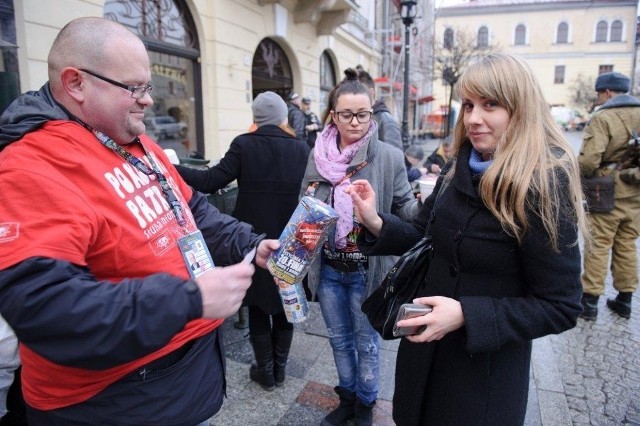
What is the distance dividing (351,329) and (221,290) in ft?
5.01

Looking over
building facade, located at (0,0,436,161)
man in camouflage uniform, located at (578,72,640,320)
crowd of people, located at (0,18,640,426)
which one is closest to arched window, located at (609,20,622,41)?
building facade, located at (0,0,436,161)

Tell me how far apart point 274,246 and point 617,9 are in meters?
57.6

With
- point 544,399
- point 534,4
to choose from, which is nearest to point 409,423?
point 544,399

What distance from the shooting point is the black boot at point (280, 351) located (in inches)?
116

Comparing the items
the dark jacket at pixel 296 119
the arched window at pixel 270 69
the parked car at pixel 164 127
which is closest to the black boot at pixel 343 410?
the parked car at pixel 164 127

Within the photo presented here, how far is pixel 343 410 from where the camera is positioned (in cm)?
253

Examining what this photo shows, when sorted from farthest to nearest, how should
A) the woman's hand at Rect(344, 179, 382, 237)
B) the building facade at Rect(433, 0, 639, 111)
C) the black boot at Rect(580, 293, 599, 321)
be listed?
the building facade at Rect(433, 0, 639, 111) < the black boot at Rect(580, 293, 599, 321) < the woman's hand at Rect(344, 179, 382, 237)

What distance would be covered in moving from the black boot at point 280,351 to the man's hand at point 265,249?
1.30 meters

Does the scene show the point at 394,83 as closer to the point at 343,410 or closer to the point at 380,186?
the point at 380,186

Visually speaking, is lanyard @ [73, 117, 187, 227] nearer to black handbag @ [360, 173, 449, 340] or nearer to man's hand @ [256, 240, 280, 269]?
man's hand @ [256, 240, 280, 269]

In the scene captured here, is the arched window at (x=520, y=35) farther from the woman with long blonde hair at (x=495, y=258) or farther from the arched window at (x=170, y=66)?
the woman with long blonde hair at (x=495, y=258)

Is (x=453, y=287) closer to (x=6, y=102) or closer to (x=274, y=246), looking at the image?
(x=274, y=246)

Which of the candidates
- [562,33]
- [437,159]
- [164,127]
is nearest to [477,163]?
[437,159]

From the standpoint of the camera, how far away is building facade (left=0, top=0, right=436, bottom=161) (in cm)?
429
